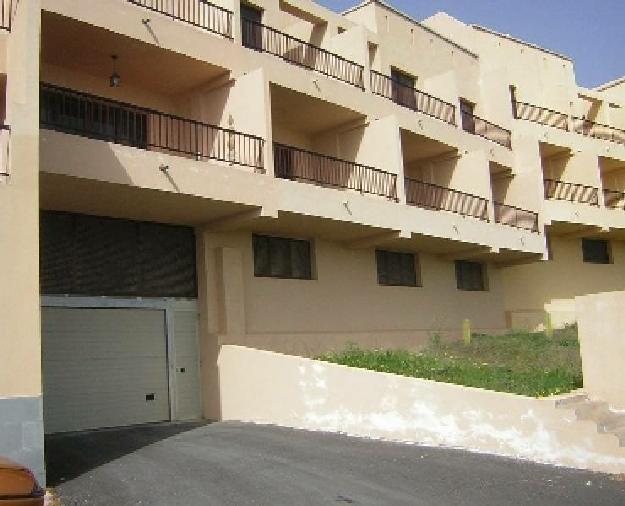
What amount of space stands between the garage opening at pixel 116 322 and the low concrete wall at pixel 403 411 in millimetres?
1390

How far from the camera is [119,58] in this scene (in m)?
14.5

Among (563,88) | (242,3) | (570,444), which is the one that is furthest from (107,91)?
(563,88)

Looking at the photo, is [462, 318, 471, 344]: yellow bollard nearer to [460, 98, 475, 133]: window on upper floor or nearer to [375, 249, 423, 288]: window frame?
[375, 249, 423, 288]: window frame

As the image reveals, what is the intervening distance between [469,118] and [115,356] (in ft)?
55.6

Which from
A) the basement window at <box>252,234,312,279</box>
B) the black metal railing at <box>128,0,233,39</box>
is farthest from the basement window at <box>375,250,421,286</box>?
the black metal railing at <box>128,0,233,39</box>

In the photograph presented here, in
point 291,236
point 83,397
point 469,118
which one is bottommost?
point 83,397

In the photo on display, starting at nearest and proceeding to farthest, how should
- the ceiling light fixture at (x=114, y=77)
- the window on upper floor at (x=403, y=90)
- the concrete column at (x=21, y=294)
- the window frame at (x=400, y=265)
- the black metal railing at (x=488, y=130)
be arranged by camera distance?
the concrete column at (x=21, y=294), the ceiling light fixture at (x=114, y=77), the window frame at (x=400, y=265), the window on upper floor at (x=403, y=90), the black metal railing at (x=488, y=130)

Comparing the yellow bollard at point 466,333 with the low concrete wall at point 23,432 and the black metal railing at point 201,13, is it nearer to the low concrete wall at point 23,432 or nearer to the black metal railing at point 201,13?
the black metal railing at point 201,13

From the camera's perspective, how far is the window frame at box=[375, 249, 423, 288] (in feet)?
67.6

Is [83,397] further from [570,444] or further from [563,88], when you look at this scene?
[563,88]

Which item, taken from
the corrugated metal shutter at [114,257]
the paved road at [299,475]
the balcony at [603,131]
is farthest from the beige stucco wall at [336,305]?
the balcony at [603,131]

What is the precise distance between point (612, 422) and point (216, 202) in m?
8.60

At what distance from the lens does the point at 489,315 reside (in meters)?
24.7

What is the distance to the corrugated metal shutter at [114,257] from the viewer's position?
44.2 feet
